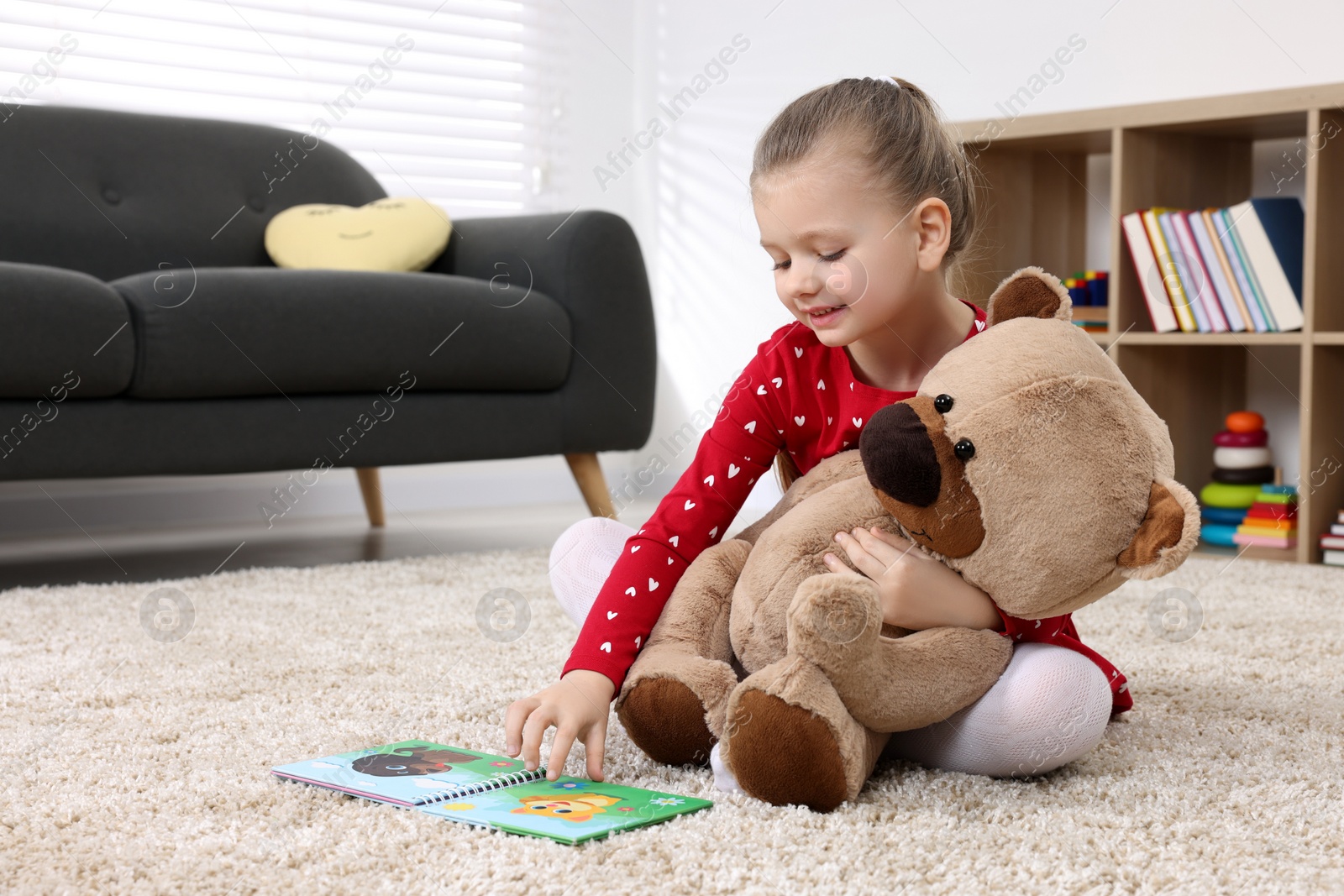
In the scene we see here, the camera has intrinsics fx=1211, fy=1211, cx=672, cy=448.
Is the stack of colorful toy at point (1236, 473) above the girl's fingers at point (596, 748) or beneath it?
beneath

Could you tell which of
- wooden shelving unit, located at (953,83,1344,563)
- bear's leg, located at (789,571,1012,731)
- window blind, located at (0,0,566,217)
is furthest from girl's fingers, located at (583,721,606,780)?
window blind, located at (0,0,566,217)

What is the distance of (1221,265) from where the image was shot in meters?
1.86

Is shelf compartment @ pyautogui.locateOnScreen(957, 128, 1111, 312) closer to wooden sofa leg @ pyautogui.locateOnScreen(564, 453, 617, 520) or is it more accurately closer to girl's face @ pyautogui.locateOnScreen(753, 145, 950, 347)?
wooden sofa leg @ pyautogui.locateOnScreen(564, 453, 617, 520)

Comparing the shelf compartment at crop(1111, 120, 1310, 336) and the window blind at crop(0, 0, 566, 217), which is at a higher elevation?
the window blind at crop(0, 0, 566, 217)

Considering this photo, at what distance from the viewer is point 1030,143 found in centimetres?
209

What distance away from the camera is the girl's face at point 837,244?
0.76 meters

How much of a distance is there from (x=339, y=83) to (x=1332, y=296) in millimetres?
2060

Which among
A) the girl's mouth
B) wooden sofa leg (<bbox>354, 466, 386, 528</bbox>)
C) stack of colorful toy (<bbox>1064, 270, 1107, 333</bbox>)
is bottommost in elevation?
wooden sofa leg (<bbox>354, 466, 386, 528</bbox>)

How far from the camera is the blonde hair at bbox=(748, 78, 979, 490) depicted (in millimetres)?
781

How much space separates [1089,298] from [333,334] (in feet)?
4.13

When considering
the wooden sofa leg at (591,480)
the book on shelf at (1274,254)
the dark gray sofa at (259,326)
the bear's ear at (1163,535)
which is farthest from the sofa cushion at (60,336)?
the book on shelf at (1274,254)

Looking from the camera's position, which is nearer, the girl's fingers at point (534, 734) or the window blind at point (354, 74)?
the girl's fingers at point (534, 734)

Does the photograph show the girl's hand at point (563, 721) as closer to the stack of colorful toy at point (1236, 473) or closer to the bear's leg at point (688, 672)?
the bear's leg at point (688, 672)

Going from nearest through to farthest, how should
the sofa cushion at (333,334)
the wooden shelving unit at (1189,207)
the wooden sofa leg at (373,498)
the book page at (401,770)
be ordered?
1. the book page at (401,770)
2. the sofa cushion at (333,334)
3. the wooden shelving unit at (1189,207)
4. the wooden sofa leg at (373,498)
